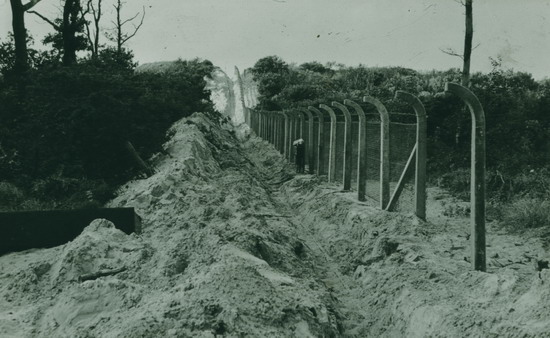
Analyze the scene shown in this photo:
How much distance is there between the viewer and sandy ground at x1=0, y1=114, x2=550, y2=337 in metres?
4.75

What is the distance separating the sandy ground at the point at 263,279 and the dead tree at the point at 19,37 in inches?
363

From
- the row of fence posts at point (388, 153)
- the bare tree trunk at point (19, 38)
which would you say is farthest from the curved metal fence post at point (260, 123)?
the bare tree trunk at point (19, 38)

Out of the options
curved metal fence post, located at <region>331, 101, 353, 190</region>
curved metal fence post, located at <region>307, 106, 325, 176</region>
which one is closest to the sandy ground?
curved metal fence post, located at <region>331, 101, 353, 190</region>

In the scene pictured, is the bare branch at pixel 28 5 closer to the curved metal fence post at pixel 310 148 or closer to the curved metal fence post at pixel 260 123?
the curved metal fence post at pixel 310 148

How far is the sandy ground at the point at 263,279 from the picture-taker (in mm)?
4750

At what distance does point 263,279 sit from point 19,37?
15.6 metres

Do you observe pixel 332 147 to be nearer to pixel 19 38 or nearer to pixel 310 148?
pixel 310 148

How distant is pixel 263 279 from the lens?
18.3 feet

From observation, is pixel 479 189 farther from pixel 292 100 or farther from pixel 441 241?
pixel 292 100

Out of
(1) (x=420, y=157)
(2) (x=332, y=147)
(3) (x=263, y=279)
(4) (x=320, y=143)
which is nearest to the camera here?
(3) (x=263, y=279)

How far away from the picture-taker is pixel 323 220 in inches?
438

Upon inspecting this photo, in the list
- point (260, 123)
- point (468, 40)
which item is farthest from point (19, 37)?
point (260, 123)

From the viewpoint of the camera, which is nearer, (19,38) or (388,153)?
(388,153)

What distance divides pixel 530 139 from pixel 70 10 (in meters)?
19.9
